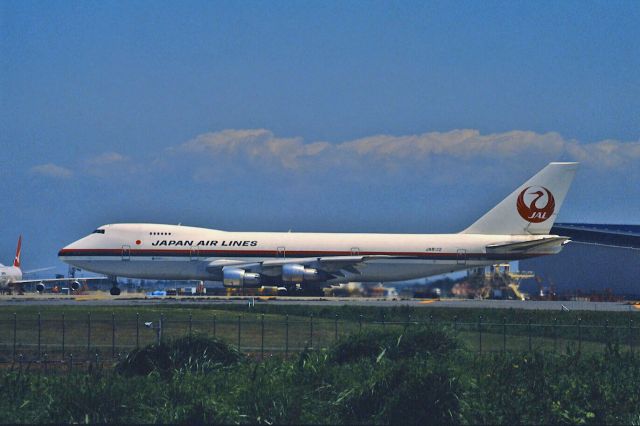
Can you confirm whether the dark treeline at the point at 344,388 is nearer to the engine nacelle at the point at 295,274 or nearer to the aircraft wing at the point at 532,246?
the engine nacelle at the point at 295,274

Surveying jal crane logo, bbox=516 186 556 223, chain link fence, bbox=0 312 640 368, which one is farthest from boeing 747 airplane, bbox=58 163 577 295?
chain link fence, bbox=0 312 640 368

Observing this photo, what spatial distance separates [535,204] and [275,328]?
39927 millimetres

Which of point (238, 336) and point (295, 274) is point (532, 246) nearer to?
point (295, 274)

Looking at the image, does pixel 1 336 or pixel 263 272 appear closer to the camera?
pixel 1 336

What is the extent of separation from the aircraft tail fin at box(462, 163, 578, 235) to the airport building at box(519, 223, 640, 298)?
12.8m

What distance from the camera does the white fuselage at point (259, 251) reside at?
78188 mm

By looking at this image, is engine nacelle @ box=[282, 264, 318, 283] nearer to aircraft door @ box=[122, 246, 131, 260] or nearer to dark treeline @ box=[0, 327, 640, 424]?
aircraft door @ box=[122, 246, 131, 260]

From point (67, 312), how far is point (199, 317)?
7.09 meters

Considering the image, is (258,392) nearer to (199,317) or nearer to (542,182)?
(199,317)

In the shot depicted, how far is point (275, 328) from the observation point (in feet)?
156

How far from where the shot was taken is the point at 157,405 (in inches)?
906

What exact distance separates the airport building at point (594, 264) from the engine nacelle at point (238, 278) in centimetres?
3165

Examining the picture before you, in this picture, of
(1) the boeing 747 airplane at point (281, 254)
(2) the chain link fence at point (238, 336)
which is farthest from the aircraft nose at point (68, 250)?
(2) the chain link fence at point (238, 336)

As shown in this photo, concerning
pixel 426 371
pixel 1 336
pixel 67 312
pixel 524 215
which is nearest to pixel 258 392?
pixel 426 371
